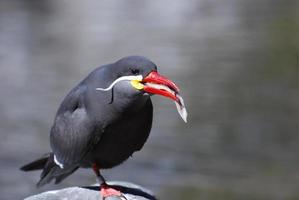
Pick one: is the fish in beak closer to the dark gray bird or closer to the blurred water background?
the dark gray bird

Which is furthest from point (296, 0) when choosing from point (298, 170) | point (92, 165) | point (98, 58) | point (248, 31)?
point (92, 165)

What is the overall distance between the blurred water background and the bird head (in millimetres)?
3643

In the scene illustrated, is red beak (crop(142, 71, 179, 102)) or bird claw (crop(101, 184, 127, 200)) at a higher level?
red beak (crop(142, 71, 179, 102))

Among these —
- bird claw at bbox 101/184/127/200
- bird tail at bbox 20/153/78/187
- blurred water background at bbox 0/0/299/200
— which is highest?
blurred water background at bbox 0/0/299/200

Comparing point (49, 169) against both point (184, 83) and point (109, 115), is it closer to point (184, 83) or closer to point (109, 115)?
point (109, 115)

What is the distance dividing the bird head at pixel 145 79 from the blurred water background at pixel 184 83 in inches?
143

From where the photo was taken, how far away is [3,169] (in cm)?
949

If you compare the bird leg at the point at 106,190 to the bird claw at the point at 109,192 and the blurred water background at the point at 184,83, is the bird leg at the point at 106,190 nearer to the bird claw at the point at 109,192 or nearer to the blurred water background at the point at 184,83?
the bird claw at the point at 109,192

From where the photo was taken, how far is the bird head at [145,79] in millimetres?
4977

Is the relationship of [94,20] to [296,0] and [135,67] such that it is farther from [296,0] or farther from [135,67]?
[135,67]

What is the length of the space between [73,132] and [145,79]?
82cm

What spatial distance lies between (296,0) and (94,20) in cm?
379

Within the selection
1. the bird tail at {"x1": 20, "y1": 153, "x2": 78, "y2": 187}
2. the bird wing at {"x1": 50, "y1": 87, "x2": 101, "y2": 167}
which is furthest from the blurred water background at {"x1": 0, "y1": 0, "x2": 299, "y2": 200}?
the bird wing at {"x1": 50, "y1": 87, "x2": 101, "y2": 167}

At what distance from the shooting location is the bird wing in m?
5.43
